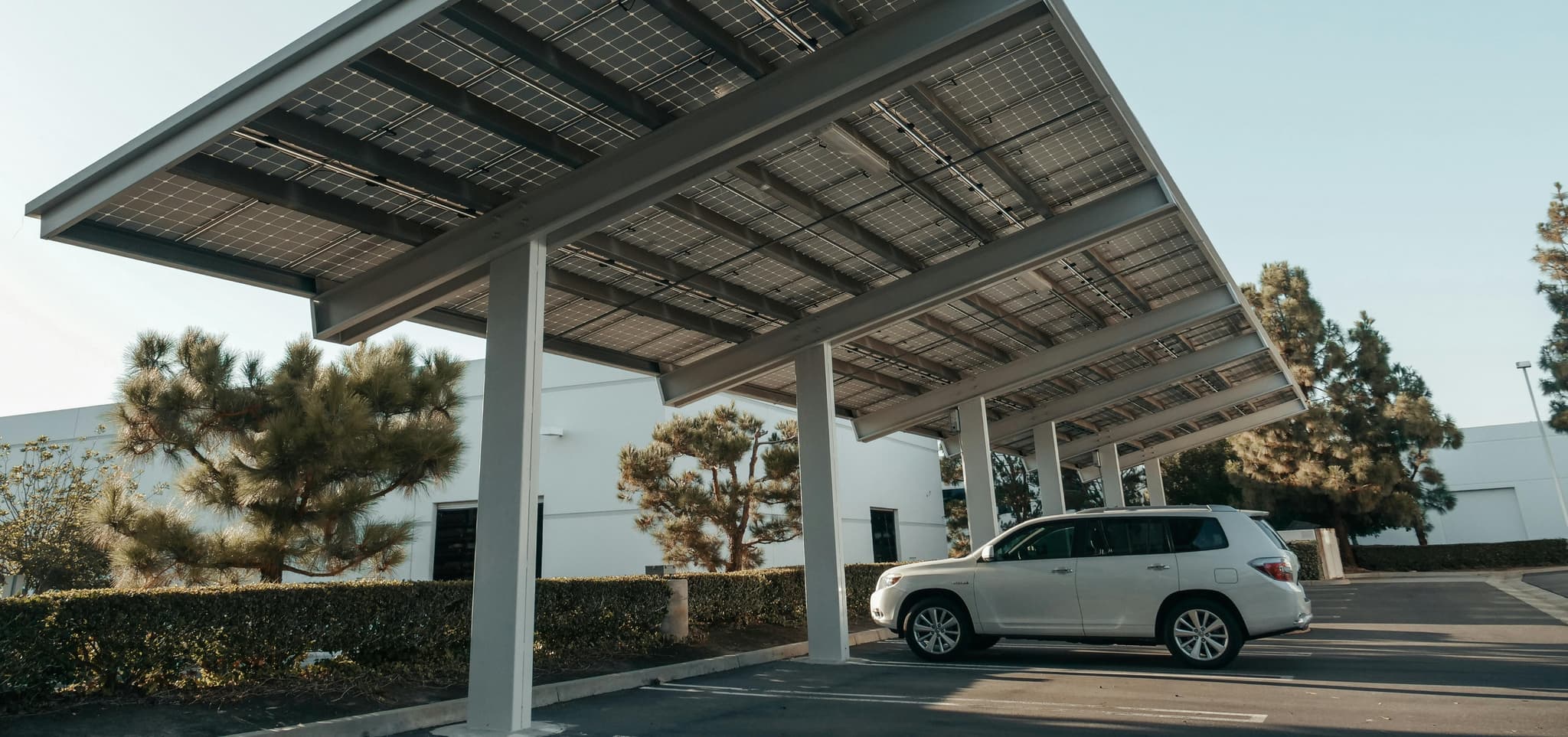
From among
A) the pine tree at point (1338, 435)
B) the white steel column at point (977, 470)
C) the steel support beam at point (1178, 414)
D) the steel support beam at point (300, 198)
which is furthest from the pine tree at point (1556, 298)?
the steel support beam at point (300, 198)

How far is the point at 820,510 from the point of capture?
12141 mm

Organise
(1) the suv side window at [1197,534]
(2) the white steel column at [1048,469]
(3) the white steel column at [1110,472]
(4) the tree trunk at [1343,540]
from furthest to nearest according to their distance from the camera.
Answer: (4) the tree trunk at [1343,540]
(3) the white steel column at [1110,472]
(2) the white steel column at [1048,469]
(1) the suv side window at [1197,534]

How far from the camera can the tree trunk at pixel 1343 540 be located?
1348 inches

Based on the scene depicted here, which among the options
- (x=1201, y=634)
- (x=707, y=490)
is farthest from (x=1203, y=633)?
(x=707, y=490)

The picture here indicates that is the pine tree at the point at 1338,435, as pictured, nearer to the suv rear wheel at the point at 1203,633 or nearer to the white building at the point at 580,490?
the white building at the point at 580,490

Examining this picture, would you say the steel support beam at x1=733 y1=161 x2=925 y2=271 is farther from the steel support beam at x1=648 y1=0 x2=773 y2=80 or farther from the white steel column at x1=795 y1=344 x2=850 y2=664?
the white steel column at x1=795 y1=344 x2=850 y2=664

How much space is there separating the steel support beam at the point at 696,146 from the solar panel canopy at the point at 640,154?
35mm

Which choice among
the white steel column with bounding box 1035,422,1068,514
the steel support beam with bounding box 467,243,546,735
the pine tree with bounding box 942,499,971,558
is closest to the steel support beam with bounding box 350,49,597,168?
the steel support beam with bounding box 467,243,546,735

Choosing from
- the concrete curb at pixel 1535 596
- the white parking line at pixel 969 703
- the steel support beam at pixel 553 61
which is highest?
the steel support beam at pixel 553 61

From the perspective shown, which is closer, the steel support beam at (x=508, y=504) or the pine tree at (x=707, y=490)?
the steel support beam at (x=508, y=504)

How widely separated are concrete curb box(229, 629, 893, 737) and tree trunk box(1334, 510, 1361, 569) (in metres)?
29.3

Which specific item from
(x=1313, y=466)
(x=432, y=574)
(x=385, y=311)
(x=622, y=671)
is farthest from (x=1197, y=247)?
(x=1313, y=466)

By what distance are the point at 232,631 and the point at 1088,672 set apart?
331 inches

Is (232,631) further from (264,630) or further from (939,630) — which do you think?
(939,630)
